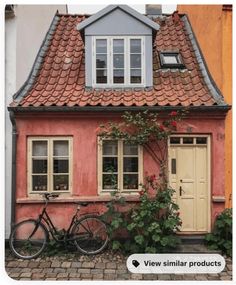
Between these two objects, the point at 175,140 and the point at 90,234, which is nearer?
the point at 90,234

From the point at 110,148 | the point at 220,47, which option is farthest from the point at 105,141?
the point at 220,47

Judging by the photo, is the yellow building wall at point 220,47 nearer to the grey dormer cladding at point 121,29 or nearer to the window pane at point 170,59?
the window pane at point 170,59

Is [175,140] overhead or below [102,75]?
below

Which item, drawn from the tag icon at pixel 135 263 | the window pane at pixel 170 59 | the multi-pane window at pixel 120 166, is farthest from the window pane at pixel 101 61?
the tag icon at pixel 135 263

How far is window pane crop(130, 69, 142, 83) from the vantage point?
7.01m

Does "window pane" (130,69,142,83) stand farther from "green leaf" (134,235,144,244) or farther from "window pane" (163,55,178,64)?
"green leaf" (134,235,144,244)

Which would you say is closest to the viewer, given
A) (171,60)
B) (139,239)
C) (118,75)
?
(139,239)

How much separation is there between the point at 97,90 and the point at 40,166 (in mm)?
1853

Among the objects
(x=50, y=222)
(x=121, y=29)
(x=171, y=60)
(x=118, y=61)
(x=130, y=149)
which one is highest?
(x=121, y=29)

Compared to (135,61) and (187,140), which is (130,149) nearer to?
(187,140)

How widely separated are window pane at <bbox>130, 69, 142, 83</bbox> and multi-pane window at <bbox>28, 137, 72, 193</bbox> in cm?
176

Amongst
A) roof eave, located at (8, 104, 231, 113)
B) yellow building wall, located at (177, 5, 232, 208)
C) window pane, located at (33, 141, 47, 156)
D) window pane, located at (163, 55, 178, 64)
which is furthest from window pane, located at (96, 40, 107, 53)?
window pane, located at (33, 141, 47, 156)

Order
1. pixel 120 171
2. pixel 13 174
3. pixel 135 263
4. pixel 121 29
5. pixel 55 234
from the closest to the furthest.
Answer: pixel 135 263 < pixel 13 174 < pixel 55 234 < pixel 120 171 < pixel 121 29

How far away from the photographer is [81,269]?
5.71 metres
